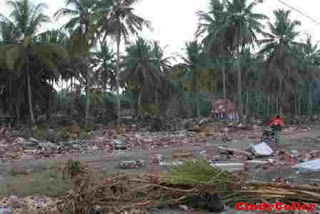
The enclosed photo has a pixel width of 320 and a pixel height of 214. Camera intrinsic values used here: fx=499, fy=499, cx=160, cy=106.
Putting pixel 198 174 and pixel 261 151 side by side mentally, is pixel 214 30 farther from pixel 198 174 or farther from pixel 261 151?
pixel 198 174

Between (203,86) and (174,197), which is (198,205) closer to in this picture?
(174,197)

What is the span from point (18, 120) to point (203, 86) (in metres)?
21.5

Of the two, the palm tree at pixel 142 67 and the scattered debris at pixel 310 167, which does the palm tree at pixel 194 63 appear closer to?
the palm tree at pixel 142 67

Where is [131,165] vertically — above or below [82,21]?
below

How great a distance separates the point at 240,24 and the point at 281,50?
7.08 m

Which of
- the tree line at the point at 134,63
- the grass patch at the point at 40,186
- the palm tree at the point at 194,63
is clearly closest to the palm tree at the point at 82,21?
the tree line at the point at 134,63

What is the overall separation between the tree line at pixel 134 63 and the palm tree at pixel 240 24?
0.28 feet

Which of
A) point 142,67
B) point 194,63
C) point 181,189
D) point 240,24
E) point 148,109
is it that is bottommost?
point 181,189

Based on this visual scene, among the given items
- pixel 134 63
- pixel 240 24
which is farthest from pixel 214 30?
pixel 134 63

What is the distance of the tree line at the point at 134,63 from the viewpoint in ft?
120

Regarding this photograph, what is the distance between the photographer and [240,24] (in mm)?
42719

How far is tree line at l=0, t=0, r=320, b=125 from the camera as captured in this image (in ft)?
120

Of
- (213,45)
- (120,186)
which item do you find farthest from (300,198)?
(213,45)

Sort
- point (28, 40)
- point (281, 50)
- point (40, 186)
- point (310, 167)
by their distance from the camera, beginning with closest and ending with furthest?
point (40, 186) → point (310, 167) → point (28, 40) → point (281, 50)
